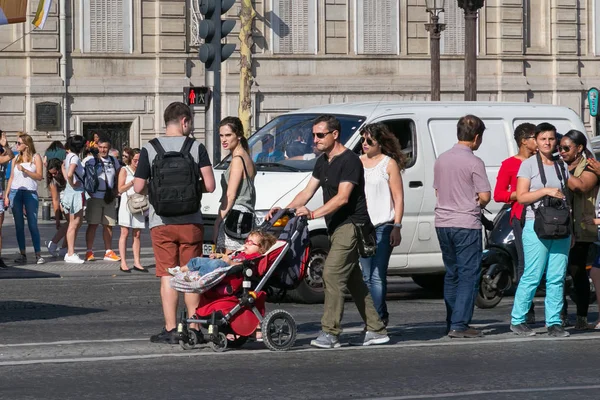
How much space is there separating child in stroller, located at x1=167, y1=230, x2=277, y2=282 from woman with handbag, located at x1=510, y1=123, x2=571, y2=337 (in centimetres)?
221

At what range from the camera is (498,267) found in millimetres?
14305

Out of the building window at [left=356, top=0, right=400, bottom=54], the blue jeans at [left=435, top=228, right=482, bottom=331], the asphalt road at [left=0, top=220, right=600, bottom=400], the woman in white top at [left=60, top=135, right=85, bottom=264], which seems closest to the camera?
the asphalt road at [left=0, top=220, right=600, bottom=400]

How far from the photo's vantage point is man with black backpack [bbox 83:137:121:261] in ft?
61.4

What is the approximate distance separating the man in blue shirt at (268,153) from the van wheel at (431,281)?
7.62ft

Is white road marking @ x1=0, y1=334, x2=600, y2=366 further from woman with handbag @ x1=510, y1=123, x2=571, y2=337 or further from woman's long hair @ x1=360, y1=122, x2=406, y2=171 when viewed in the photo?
woman's long hair @ x1=360, y1=122, x2=406, y2=171

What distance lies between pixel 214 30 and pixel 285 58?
16.7 metres

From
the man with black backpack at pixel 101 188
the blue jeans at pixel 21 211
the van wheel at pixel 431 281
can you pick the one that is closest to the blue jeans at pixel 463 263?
the van wheel at pixel 431 281

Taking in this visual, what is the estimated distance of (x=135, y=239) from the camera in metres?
18.5

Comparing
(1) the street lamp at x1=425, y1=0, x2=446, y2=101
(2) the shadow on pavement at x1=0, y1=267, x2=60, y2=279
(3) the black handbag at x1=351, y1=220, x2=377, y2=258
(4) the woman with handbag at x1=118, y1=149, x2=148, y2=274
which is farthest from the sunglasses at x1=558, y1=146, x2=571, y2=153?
(1) the street lamp at x1=425, y1=0, x2=446, y2=101

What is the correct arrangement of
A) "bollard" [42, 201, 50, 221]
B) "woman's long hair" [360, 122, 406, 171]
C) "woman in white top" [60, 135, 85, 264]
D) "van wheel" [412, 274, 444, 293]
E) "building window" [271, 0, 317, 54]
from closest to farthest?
"woman's long hair" [360, 122, 406, 171], "van wheel" [412, 274, 444, 293], "woman in white top" [60, 135, 85, 264], "bollard" [42, 201, 50, 221], "building window" [271, 0, 317, 54]

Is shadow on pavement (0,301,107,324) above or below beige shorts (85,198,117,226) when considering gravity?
below

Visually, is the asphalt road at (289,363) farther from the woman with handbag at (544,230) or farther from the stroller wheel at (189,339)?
the woman with handbag at (544,230)

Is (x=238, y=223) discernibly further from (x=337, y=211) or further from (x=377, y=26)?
(x=377, y=26)

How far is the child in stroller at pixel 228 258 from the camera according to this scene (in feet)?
34.0
